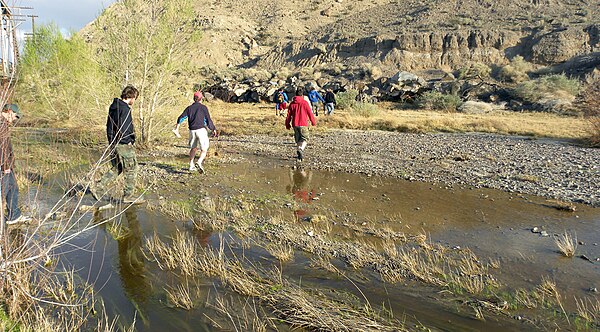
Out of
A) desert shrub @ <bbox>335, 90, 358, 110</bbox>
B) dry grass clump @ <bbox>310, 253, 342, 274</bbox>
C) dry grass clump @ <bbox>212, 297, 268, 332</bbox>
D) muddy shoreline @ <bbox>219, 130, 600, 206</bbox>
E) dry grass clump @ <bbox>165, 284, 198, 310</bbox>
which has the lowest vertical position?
dry grass clump @ <bbox>212, 297, 268, 332</bbox>

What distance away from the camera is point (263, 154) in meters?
13.5

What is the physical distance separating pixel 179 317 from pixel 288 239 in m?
2.11

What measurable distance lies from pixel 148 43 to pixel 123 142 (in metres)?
6.31

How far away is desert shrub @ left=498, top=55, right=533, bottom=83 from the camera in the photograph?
38.5 metres

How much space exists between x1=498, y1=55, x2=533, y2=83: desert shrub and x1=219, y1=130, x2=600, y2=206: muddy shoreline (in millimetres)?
25593

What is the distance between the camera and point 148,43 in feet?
39.8

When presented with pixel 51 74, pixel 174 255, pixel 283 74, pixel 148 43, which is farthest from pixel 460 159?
pixel 283 74

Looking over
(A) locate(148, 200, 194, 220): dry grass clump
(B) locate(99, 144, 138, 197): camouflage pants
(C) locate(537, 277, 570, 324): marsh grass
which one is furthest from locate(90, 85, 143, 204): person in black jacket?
(C) locate(537, 277, 570, 324): marsh grass

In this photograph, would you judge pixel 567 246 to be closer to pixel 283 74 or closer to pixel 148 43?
pixel 148 43

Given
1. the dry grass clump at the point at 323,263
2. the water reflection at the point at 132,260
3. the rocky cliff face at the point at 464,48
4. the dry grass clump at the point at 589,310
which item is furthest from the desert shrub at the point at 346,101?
the dry grass clump at the point at 589,310

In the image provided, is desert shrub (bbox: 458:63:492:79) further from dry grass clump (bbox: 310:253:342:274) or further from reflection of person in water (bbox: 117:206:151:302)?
reflection of person in water (bbox: 117:206:151:302)

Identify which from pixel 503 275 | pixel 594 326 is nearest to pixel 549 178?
pixel 503 275

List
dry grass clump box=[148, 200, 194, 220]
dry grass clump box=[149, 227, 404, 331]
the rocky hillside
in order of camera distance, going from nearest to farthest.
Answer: dry grass clump box=[149, 227, 404, 331]
dry grass clump box=[148, 200, 194, 220]
the rocky hillside

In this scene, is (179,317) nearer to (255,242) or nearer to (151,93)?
(255,242)
